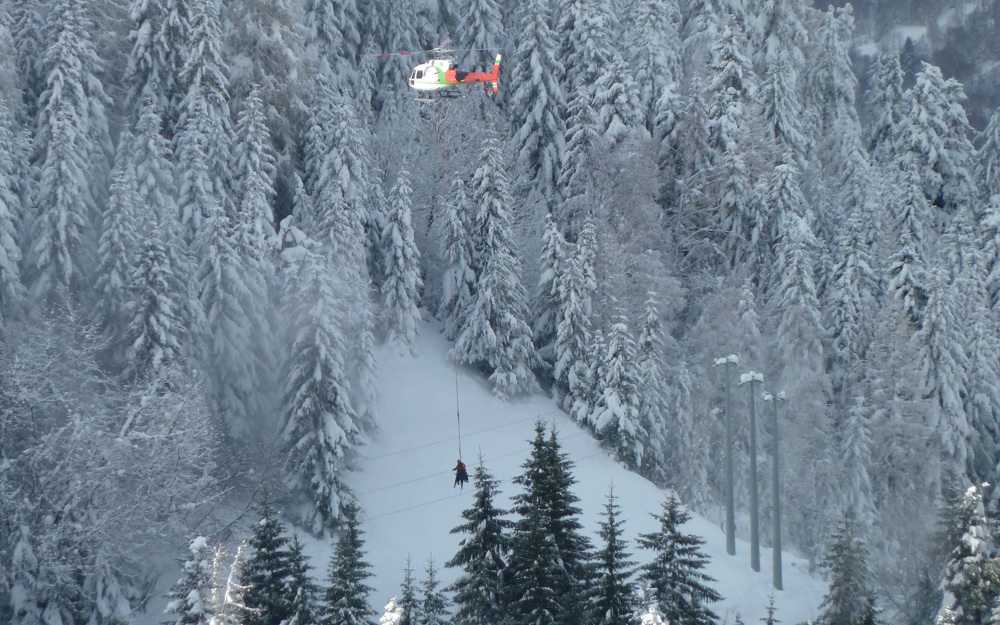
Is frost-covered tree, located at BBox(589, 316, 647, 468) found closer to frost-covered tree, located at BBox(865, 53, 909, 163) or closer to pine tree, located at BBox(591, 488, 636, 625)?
pine tree, located at BBox(591, 488, 636, 625)

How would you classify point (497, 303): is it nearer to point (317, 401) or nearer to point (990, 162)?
point (317, 401)

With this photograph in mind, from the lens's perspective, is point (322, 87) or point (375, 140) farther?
point (375, 140)

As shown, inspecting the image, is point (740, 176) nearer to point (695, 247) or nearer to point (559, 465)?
point (695, 247)

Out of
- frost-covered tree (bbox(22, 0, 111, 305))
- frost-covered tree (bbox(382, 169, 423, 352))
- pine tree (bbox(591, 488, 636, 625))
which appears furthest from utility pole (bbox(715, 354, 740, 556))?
frost-covered tree (bbox(22, 0, 111, 305))

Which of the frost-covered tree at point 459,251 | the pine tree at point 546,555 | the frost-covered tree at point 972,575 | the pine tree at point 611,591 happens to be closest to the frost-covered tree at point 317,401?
the pine tree at point 546,555

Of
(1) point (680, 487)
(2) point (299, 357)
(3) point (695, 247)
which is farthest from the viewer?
(3) point (695, 247)

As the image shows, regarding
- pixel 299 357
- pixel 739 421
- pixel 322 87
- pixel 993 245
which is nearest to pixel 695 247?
pixel 739 421
